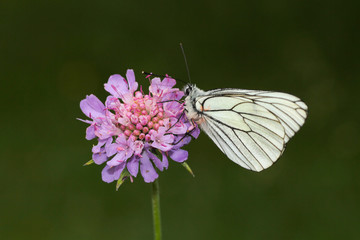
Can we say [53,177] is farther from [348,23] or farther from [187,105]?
[348,23]

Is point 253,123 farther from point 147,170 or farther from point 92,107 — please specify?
point 92,107

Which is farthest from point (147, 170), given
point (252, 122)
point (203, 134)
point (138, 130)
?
point (203, 134)

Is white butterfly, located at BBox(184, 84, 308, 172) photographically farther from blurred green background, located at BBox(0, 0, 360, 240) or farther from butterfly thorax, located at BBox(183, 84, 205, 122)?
blurred green background, located at BBox(0, 0, 360, 240)

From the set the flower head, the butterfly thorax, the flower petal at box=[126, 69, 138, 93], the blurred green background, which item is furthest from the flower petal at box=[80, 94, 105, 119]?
the blurred green background

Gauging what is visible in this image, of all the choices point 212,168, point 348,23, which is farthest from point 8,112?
point 348,23

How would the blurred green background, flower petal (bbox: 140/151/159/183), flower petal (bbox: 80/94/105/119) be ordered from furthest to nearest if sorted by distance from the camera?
the blurred green background
flower petal (bbox: 80/94/105/119)
flower petal (bbox: 140/151/159/183)

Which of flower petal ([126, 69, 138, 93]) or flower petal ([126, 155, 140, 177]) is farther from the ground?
A: flower petal ([126, 69, 138, 93])

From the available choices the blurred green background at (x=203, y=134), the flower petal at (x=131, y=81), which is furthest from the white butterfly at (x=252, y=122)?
the blurred green background at (x=203, y=134)
